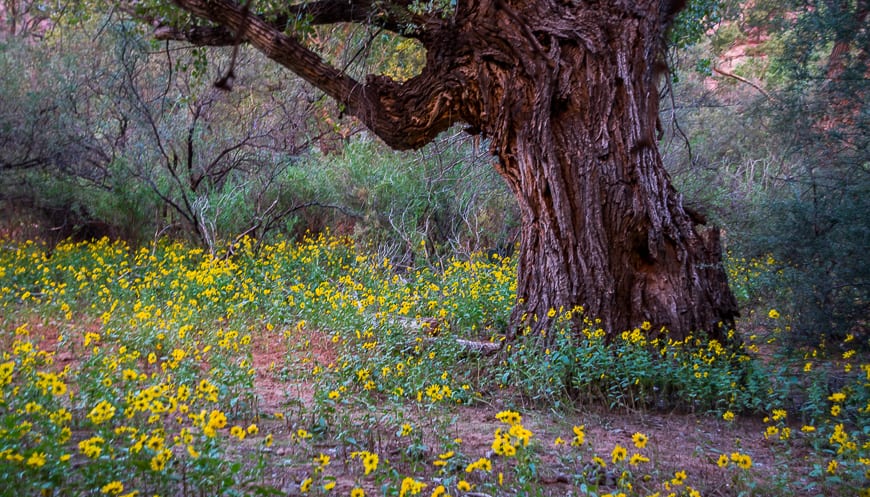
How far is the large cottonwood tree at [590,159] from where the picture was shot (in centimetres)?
570

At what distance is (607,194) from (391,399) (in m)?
2.05

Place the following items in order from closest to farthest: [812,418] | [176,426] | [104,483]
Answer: [104,483]
[176,426]
[812,418]

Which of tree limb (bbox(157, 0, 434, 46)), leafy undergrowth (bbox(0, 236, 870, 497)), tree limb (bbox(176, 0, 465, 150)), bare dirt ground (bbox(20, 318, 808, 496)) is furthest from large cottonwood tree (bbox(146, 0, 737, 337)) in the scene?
bare dirt ground (bbox(20, 318, 808, 496))

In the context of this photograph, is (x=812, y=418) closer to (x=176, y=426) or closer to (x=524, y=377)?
(x=524, y=377)

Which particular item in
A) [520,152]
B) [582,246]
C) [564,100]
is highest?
[564,100]

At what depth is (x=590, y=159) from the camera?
5.74m

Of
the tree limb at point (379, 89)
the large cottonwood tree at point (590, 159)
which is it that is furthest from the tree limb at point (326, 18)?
the large cottonwood tree at point (590, 159)

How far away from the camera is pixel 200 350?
6176 mm

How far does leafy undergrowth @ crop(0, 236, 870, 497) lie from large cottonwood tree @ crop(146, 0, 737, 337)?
0.27 meters

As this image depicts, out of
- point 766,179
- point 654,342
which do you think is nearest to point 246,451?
point 654,342

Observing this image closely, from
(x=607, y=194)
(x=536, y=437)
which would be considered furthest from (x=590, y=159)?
(x=536, y=437)

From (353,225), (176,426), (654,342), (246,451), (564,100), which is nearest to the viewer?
(246,451)

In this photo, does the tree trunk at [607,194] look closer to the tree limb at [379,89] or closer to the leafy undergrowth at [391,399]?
the leafy undergrowth at [391,399]

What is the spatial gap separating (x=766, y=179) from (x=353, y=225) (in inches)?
226
